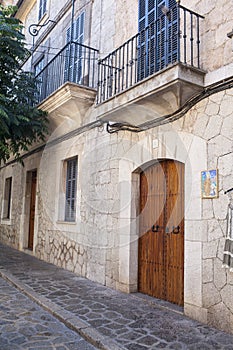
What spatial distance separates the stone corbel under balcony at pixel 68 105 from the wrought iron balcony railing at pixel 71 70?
15.6 inches

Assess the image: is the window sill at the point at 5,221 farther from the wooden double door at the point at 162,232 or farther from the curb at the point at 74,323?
the wooden double door at the point at 162,232

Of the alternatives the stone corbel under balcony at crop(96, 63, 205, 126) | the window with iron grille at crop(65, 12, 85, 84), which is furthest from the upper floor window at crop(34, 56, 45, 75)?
the stone corbel under balcony at crop(96, 63, 205, 126)

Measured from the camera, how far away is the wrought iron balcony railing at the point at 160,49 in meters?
4.55

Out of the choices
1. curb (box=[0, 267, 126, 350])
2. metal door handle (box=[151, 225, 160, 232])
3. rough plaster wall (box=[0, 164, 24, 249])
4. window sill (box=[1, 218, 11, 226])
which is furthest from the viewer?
window sill (box=[1, 218, 11, 226])

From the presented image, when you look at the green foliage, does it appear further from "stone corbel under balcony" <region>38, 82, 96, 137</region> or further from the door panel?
the door panel

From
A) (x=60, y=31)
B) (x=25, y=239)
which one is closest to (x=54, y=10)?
(x=60, y=31)

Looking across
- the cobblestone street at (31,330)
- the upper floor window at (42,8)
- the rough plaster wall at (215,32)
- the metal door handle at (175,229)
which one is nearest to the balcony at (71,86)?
the rough plaster wall at (215,32)

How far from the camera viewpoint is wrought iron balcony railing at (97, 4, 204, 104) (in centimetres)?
455

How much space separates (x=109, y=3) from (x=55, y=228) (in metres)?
5.67

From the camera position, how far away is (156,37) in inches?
192

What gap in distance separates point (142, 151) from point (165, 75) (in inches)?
64.2

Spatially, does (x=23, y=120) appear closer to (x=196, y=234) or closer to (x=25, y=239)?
(x=25, y=239)

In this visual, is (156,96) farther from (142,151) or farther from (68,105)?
(68,105)

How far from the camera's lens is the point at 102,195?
6539 millimetres
